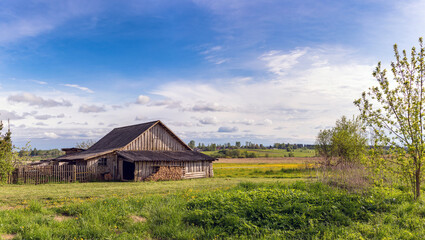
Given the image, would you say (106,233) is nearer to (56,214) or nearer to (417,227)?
(56,214)

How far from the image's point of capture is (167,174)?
109 ft

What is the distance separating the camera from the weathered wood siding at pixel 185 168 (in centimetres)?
3159

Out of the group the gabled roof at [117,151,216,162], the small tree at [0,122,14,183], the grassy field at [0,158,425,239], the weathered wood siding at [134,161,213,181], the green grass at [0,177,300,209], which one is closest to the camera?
the grassy field at [0,158,425,239]

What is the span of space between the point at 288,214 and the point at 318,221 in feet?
3.36

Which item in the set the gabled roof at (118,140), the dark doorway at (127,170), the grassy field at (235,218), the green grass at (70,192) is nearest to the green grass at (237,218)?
the grassy field at (235,218)

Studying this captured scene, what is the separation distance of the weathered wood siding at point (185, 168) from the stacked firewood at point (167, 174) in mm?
634

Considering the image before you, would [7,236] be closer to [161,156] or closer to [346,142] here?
[161,156]

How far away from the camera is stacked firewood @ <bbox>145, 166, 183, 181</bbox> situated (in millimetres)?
32125

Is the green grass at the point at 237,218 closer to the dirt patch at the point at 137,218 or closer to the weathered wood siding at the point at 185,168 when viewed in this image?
the dirt patch at the point at 137,218

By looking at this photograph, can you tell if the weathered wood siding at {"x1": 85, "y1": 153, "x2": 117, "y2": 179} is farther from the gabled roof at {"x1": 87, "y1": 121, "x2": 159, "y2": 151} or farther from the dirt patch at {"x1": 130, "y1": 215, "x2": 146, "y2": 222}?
the dirt patch at {"x1": 130, "y1": 215, "x2": 146, "y2": 222}

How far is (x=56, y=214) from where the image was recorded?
11.5 metres

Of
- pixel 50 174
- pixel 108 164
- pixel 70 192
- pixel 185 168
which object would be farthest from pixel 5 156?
pixel 185 168

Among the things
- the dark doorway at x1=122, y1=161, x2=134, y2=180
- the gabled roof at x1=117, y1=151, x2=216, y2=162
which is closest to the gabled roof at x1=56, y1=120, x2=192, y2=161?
the gabled roof at x1=117, y1=151, x2=216, y2=162

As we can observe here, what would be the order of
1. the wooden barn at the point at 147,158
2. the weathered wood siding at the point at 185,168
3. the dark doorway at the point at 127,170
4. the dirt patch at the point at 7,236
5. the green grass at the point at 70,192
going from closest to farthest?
the dirt patch at the point at 7,236
the green grass at the point at 70,192
the weathered wood siding at the point at 185,168
the wooden barn at the point at 147,158
the dark doorway at the point at 127,170
